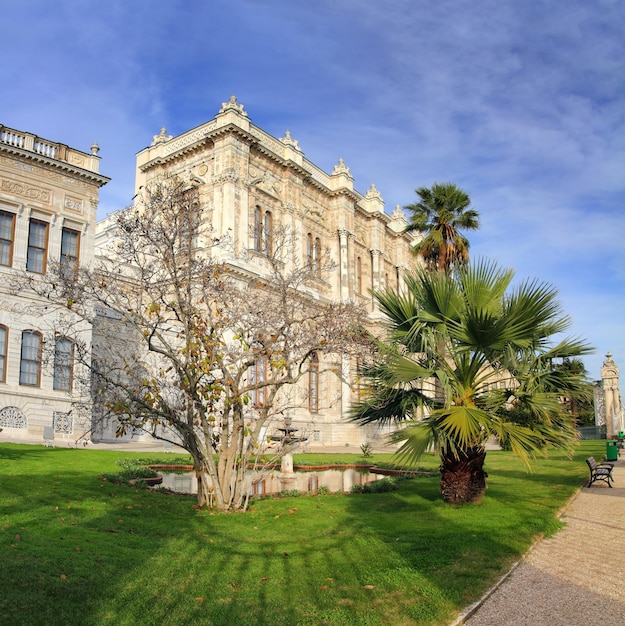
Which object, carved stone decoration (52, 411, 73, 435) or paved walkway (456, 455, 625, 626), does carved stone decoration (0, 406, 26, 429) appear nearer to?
carved stone decoration (52, 411, 73, 435)

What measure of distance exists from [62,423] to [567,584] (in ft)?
63.7

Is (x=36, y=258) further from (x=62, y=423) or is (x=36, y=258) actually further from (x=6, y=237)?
(x=62, y=423)

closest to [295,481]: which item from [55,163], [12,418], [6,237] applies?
[12,418]

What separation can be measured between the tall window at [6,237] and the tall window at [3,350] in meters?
2.35

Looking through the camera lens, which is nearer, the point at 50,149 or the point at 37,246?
the point at 37,246

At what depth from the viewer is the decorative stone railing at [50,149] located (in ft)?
73.3

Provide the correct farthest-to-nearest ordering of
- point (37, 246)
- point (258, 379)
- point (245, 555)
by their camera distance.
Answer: point (258, 379) → point (37, 246) → point (245, 555)

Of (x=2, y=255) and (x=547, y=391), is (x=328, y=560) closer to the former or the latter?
(x=547, y=391)

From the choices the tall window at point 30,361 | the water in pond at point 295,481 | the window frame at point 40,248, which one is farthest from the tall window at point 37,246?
the water in pond at point 295,481

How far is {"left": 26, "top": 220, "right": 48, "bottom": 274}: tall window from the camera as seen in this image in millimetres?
22784

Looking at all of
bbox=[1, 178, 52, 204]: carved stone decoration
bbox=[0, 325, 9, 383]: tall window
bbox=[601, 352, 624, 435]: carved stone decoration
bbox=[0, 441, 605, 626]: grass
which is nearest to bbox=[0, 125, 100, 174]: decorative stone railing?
bbox=[1, 178, 52, 204]: carved stone decoration

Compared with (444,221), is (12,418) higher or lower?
lower

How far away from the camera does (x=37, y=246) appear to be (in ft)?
75.3

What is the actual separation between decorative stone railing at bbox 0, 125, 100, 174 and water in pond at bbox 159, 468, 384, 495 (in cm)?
1365
